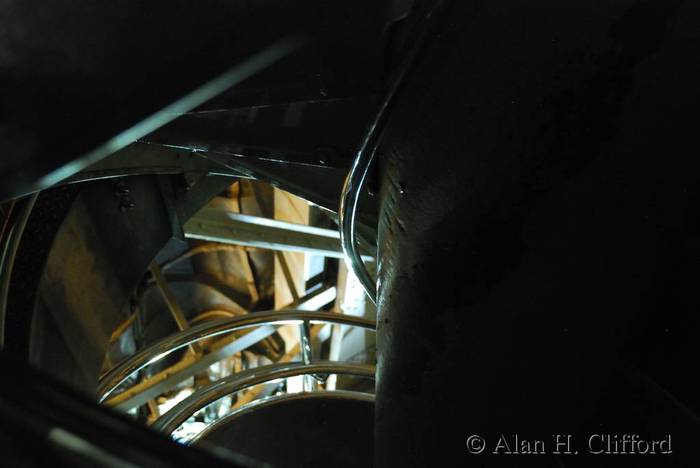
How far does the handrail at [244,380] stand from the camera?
97.8 inches

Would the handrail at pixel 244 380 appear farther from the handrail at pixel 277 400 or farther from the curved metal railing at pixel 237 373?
the handrail at pixel 277 400

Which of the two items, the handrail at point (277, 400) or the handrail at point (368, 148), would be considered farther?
the handrail at point (277, 400)

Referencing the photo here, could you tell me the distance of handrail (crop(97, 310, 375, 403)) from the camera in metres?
2.44

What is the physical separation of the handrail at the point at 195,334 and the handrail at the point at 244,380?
6.3 inches

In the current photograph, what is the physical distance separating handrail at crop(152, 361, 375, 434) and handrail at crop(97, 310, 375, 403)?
16 centimetres

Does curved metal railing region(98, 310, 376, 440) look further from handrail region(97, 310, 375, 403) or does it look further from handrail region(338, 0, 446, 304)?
handrail region(338, 0, 446, 304)

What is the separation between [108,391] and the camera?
238 cm

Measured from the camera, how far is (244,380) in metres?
2.60

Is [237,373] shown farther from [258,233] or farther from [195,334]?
[258,233]

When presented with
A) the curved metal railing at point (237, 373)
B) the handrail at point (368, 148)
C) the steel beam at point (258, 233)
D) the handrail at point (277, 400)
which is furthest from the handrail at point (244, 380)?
the steel beam at point (258, 233)

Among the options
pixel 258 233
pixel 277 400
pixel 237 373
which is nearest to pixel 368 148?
pixel 237 373

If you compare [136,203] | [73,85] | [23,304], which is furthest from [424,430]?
[136,203]

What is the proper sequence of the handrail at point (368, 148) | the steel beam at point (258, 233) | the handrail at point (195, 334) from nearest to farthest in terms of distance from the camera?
1. the handrail at point (368, 148)
2. the handrail at point (195, 334)
3. the steel beam at point (258, 233)

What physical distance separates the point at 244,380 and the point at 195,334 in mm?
243
